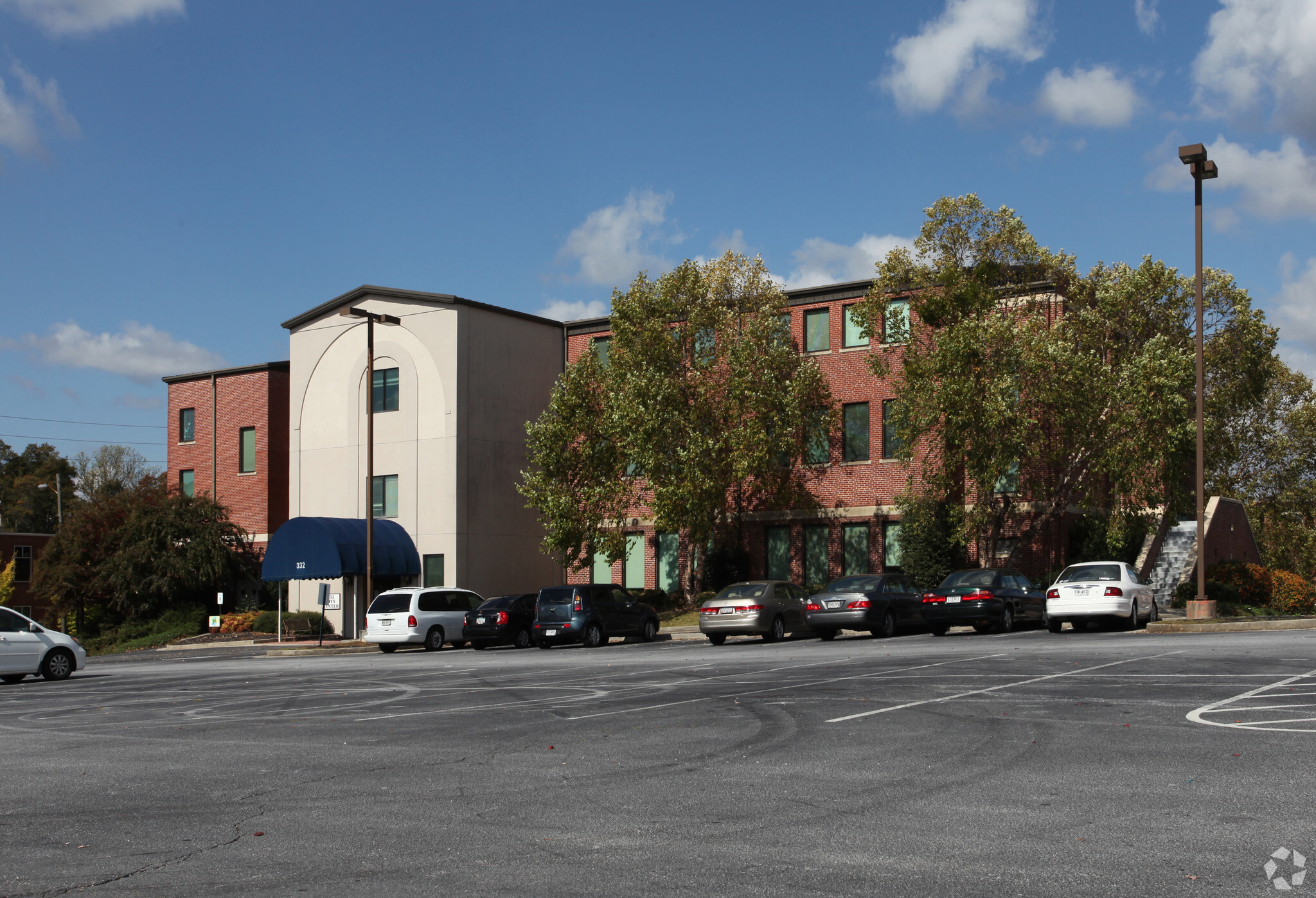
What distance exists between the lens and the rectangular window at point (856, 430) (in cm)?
4322

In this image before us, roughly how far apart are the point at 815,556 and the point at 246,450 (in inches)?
1029

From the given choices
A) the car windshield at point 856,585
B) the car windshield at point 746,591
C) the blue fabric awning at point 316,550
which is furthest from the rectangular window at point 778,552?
the car windshield at point 856,585

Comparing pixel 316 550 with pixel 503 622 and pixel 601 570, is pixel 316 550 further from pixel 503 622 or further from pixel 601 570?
pixel 601 570

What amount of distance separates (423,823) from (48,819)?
8.60ft

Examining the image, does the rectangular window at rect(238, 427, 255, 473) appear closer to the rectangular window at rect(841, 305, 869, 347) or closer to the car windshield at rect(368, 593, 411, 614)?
the car windshield at rect(368, 593, 411, 614)

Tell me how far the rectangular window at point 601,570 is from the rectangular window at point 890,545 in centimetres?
1093

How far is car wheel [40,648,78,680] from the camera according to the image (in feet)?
76.9

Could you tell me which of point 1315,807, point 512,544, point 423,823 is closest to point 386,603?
point 512,544

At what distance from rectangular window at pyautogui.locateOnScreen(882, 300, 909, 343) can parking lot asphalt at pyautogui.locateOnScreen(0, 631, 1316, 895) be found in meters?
21.2

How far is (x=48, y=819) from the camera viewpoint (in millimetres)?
8180

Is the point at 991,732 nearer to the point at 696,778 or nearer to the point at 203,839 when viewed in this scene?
the point at 696,778

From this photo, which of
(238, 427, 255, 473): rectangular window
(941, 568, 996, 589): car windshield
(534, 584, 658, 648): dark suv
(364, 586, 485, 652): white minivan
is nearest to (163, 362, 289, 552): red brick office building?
(238, 427, 255, 473): rectangular window

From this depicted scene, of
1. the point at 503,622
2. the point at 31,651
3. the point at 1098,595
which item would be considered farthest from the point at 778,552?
the point at 31,651

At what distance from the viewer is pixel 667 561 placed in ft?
153
